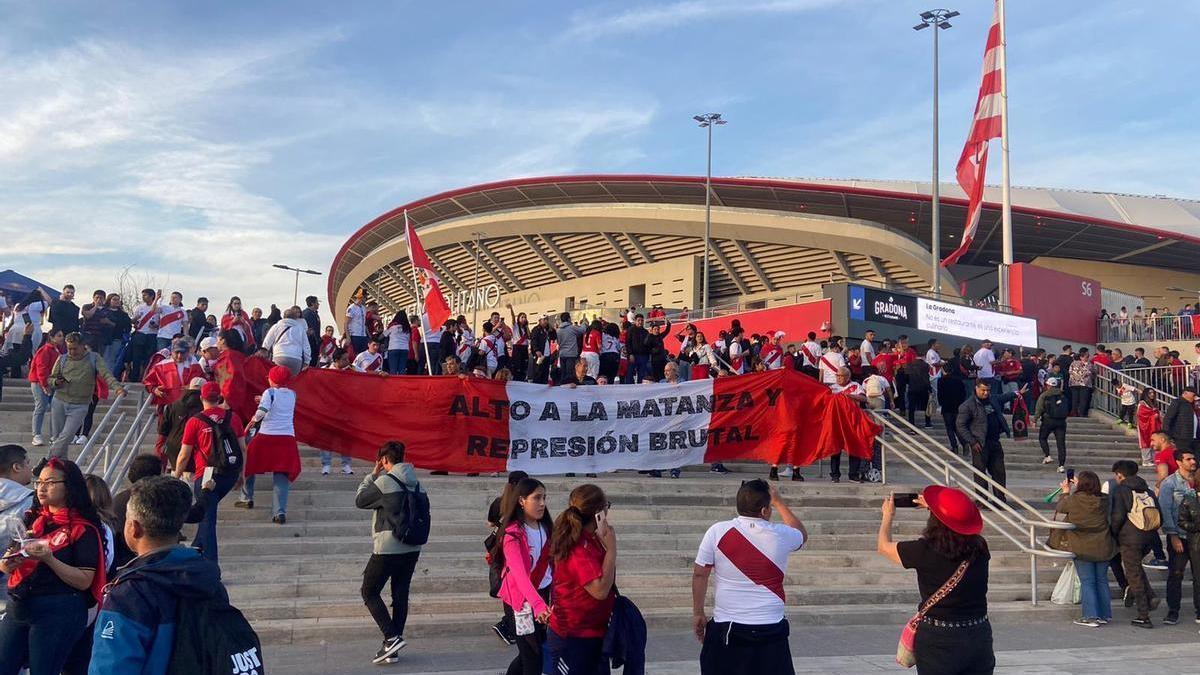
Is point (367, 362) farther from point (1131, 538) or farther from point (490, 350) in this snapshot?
point (1131, 538)

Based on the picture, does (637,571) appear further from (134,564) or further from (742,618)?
(134,564)

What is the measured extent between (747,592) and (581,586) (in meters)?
0.85

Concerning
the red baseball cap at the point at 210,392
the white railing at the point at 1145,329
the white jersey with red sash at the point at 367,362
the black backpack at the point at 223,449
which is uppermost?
the white railing at the point at 1145,329

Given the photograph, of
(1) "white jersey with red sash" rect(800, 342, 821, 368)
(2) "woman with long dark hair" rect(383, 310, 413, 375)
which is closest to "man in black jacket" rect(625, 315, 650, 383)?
(1) "white jersey with red sash" rect(800, 342, 821, 368)

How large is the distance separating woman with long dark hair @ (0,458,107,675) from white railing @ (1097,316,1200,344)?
31.6 m

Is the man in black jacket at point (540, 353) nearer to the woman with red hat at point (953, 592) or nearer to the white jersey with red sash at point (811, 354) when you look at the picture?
the white jersey with red sash at point (811, 354)

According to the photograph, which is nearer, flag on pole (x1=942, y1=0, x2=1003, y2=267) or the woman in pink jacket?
the woman in pink jacket

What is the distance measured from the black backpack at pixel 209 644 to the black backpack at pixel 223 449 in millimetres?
5809

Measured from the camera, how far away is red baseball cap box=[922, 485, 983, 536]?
15.3 ft

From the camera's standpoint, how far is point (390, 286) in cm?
6769

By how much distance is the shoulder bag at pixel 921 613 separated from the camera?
469 centimetres

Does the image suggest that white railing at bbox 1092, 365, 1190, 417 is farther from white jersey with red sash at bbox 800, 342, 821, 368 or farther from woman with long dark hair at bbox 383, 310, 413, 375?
woman with long dark hair at bbox 383, 310, 413, 375

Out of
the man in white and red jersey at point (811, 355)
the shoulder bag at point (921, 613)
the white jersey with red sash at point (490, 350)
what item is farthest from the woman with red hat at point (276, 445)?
the man in white and red jersey at point (811, 355)

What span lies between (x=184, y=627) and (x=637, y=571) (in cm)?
734
